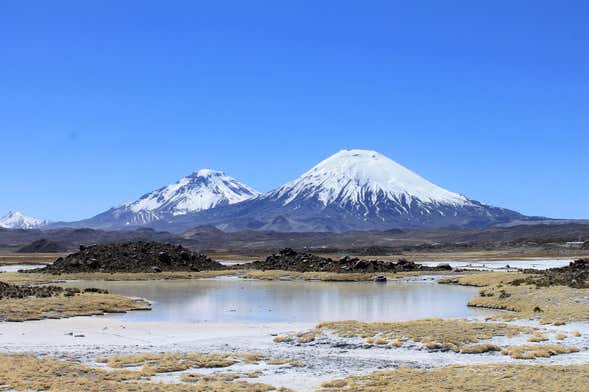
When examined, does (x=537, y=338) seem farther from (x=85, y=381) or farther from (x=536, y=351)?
(x=85, y=381)

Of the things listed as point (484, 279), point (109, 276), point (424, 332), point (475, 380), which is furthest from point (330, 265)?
point (475, 380)

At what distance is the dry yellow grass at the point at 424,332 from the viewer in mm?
21906


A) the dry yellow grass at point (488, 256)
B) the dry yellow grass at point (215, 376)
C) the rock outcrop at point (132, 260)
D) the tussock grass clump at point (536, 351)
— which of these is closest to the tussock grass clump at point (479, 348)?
the tussock grass clump at point (536, 351)

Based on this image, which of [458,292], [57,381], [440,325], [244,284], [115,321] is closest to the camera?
[57,381]

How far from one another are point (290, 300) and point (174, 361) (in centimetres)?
2245

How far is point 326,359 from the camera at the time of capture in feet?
65.8

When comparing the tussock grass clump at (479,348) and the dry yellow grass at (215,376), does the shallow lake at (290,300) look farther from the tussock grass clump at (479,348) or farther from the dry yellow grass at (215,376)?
the dry yellow grass at (215,376)

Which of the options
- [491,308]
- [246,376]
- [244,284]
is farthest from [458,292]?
[246,376]

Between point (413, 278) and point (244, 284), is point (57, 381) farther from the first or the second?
point (413, 278)

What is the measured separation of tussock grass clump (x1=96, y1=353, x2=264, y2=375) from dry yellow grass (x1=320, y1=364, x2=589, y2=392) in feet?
13.1

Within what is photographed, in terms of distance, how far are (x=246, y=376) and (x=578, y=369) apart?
8245mm

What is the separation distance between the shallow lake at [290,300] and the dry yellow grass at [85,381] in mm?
13599

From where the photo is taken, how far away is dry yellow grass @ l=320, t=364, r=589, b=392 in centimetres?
1546

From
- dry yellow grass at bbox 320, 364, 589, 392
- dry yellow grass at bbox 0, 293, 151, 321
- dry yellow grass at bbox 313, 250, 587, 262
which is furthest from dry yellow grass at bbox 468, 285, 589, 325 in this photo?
dry yellow grass at bbox 313, 250, 587, 262
